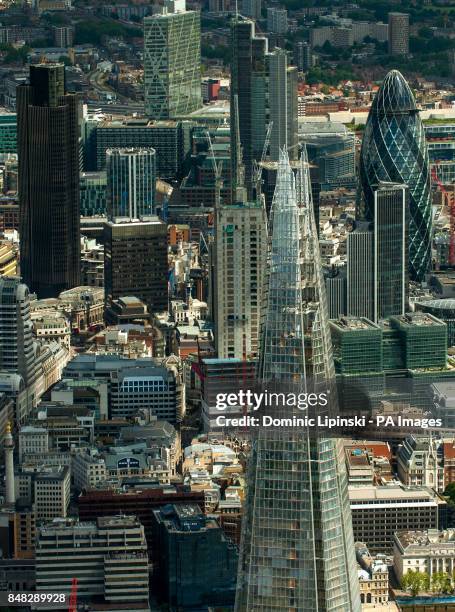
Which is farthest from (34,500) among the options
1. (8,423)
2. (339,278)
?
(339,278)

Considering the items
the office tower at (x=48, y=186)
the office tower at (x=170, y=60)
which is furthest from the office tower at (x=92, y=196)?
the office tower at (x=170, y=60)

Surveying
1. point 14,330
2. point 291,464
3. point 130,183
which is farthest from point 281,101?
point 291,464

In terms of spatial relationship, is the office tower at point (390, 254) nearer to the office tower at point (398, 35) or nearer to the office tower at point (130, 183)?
the office tower at point (130, 183)

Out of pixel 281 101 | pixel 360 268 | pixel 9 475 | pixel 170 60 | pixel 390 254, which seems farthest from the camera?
pixel 170 60

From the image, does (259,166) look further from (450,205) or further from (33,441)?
(33,441)

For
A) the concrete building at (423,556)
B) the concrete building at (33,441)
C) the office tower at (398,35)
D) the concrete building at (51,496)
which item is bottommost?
the concrete building at (423,556)

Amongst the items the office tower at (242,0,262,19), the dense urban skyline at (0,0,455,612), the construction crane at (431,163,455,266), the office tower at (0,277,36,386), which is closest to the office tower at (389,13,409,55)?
the office tower at (242,0,262,19)

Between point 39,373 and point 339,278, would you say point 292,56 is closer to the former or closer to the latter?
point 339,278

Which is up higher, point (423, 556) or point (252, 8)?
point (252, 8)
